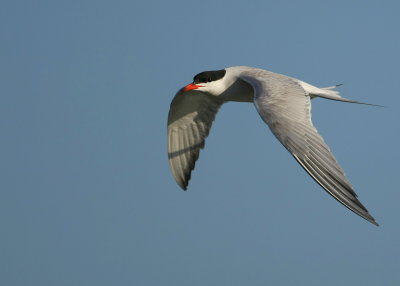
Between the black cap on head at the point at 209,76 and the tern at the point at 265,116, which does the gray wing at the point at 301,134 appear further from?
the black cap on head at the point at 209,76

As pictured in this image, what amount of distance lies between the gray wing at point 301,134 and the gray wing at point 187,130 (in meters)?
1.99

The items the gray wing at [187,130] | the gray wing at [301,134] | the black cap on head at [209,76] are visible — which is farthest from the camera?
the gray wing at [187,130]

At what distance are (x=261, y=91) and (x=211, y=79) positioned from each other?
1.66 meters

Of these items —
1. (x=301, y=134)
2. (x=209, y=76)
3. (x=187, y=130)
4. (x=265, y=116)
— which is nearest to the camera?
(x=301, y=134)

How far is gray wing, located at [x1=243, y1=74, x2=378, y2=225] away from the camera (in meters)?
6.27

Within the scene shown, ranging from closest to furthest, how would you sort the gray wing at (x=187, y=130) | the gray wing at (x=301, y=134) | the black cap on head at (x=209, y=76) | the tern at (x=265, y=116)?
the gray wing at (x=301, y=134)
the tern at (x=265, y=116)
the black cap on head at (x=209, y=76)
the gray wing at (x=187, y=130)

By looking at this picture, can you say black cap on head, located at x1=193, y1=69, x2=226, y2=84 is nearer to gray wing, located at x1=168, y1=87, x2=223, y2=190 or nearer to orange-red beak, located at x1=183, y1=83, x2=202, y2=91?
orange-red beak, located at x1=183, y1=83, x2=202, y2=91

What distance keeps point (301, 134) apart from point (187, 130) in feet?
13.2

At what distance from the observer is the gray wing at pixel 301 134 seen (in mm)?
6273

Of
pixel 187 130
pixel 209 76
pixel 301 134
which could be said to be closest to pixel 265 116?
pixel 301 134

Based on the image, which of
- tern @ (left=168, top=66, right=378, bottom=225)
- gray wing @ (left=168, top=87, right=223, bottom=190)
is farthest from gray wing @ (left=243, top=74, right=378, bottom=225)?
gray wing @ (left=168, top=87, right=223, bottom=190)

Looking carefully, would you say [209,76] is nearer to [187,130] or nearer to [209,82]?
[209,82]

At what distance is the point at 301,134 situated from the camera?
277 inches

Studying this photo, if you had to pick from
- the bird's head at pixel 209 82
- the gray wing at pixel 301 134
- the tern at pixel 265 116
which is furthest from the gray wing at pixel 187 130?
the gray wing at pixel 301 134
